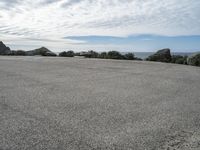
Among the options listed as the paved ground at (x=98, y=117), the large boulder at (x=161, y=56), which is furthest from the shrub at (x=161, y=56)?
the paved ground at (x=98, y=117)

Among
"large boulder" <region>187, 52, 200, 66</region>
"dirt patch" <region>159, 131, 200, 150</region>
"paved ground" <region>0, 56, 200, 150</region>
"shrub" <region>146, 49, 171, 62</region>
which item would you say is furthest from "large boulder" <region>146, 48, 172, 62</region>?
"dirt patch" <region>159, 131, 200, 150</region>

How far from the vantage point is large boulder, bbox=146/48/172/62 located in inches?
806

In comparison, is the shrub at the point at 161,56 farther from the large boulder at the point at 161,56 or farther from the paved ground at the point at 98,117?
the paved ground at the point at 98,117

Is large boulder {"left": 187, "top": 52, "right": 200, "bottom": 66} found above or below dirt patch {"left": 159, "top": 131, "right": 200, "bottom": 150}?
above

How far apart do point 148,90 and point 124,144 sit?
406cm

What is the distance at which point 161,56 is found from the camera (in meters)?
20.8

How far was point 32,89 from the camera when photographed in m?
7.61

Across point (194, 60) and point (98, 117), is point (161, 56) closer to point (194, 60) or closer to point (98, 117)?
point (194, 60)

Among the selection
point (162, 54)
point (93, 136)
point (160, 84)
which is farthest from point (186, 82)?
point (162, 54)

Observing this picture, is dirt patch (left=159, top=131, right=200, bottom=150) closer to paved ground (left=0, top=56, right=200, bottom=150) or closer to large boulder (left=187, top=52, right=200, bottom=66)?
paved ground (left=0, top=56, right=200, bottom=150)

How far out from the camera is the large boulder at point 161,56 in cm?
2047

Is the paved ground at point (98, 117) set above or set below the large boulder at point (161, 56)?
below

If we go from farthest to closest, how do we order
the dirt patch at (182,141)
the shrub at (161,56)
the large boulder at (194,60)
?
the shrub at (161,56)
the large boulder at (194,60)
the dirt patch at (182,141)

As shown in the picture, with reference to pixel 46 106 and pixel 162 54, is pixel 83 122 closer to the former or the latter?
pixel 46 106
